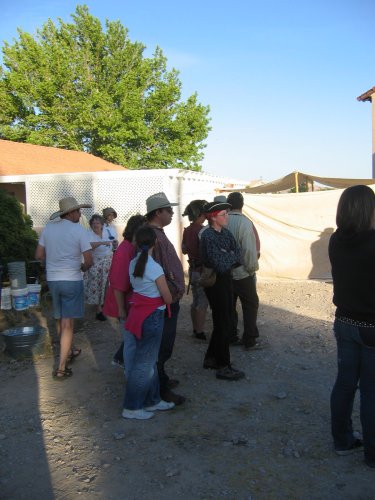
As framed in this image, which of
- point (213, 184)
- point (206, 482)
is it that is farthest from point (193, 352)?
point (213, 184)

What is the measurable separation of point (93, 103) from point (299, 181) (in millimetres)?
21005

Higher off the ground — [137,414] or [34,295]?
[34,295]

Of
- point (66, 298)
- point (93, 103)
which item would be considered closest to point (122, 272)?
point (66, 298)

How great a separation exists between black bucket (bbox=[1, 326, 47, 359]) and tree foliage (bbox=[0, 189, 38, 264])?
324cm

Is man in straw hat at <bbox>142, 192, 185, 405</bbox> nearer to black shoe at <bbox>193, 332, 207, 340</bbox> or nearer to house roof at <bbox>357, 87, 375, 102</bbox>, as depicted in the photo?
black shoe at <bbox>193, 332, 207, 340</bbox>

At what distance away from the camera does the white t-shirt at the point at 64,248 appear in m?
4.66

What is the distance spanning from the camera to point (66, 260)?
15.3 feet

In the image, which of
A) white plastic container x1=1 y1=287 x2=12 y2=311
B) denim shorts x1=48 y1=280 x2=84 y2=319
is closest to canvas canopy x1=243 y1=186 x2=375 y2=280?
white plastic container x1=1 y1=287 x2=12 y2=311

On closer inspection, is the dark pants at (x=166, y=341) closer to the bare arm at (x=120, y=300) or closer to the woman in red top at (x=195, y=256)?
the bare arm at (x=120, y=300)

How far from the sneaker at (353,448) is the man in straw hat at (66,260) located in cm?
276

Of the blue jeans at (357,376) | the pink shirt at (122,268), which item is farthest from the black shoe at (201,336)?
the blue jeans at (357,376)

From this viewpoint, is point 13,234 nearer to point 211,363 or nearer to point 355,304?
point 211,363

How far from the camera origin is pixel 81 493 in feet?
9.70

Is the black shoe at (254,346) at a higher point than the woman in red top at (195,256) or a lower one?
lower
